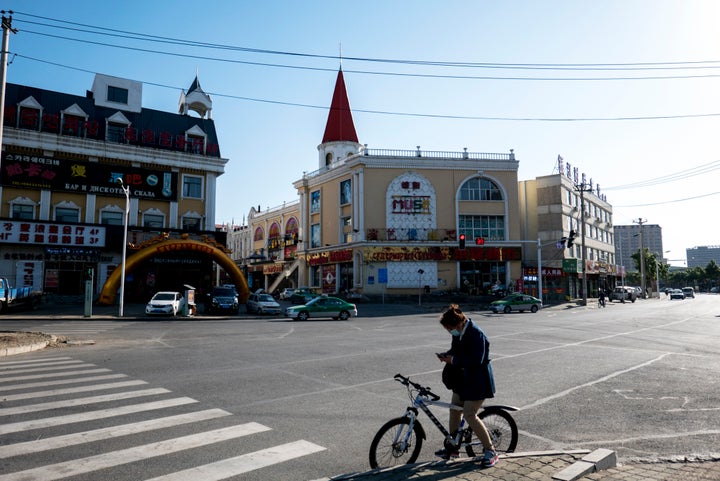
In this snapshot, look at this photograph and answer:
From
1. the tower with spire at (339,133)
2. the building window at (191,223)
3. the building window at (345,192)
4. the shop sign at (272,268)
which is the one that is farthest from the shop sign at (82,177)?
the shop sign at (272,268)

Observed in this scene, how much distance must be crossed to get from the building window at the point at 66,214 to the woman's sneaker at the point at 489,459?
36.8m

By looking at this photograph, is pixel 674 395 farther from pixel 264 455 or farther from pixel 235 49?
pixel 235 49

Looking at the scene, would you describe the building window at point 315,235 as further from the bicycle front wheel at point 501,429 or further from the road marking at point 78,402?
the bicycle front wheel at point 501,429

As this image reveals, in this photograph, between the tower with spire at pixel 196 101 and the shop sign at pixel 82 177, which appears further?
the tower with spire at pixel 196 101

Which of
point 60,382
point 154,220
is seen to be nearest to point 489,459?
point 60,382

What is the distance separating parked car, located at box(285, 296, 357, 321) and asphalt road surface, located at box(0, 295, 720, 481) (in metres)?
11.7

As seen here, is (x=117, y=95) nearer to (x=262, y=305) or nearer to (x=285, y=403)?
(x=262, y=305)

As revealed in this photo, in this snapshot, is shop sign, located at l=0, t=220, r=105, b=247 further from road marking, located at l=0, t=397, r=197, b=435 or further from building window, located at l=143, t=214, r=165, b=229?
road marking, located at l=0, t=397, r=197, b=435

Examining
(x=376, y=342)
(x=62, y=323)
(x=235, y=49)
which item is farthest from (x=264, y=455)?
(x=62, y=323)

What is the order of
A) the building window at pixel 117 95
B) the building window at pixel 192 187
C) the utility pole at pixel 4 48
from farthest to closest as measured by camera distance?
the building window at pixel 192 187
the building window at pixel 117 95
the utility pole at pixel 4 48

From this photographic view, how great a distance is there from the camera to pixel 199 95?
146 feet

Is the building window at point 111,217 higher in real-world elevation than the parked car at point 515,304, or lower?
higher

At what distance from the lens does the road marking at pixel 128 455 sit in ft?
16.3

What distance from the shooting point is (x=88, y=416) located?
23.2 feet
